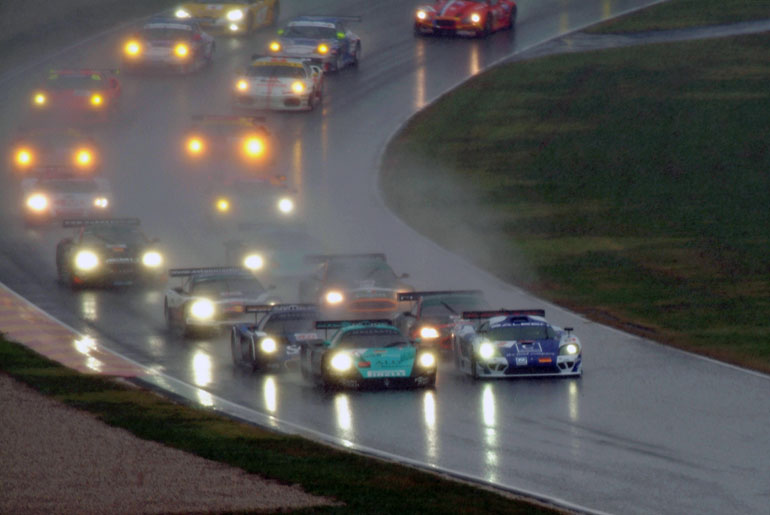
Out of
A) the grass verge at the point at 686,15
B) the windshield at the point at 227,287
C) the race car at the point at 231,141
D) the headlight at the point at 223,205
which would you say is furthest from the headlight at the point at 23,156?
the grass verge at the point at 686,15

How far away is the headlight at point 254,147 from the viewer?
1924 inches

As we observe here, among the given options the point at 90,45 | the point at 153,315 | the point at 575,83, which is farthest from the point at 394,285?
the point at 90,45

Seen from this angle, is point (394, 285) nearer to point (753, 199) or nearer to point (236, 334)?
point (236, 334)

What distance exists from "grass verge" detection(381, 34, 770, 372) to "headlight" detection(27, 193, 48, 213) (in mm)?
10884

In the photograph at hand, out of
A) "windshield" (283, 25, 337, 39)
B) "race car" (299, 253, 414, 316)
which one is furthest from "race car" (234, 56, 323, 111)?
"race car" (299, 253, 414, 316)

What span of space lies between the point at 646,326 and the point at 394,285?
230 inches

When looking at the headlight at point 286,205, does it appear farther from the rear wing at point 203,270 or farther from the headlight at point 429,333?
the headlight at point 429,333

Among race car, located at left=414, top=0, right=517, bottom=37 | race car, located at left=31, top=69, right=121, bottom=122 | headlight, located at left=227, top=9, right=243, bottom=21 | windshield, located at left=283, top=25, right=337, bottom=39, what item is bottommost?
race car, located at left=31, top=69, right=121, bottom=122

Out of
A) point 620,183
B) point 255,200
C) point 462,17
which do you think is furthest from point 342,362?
point 462,17

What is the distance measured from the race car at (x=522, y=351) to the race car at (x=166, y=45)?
1252 inches

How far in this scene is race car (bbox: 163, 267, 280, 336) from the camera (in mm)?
32969

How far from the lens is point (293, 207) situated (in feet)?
144

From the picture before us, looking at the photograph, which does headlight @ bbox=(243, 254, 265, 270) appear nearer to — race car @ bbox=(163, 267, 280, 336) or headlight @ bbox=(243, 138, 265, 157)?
race car @ bbox=(163, 267, 280, 336)

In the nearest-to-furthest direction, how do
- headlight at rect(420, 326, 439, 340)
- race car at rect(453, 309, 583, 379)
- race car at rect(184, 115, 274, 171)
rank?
1. race car at rect(453, 309, 583, 379)
2. headlight at rect(420, 326, 439, 340)
3. race car at rect(184, 115, 274, 171)
